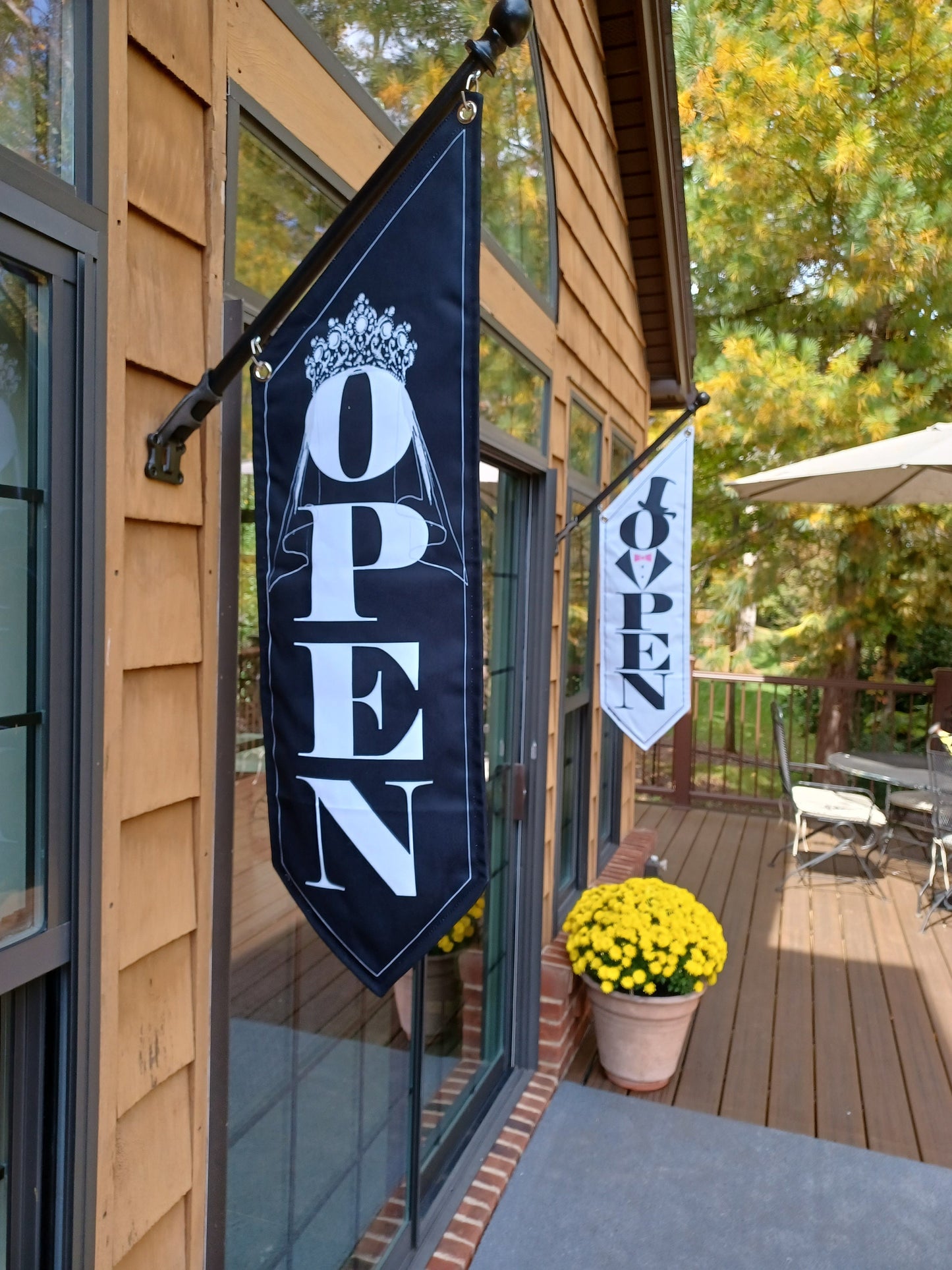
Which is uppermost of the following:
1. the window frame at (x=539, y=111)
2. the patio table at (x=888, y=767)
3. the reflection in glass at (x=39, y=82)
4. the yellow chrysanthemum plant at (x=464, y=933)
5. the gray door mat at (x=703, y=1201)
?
the window frame at (x=539, y=111)

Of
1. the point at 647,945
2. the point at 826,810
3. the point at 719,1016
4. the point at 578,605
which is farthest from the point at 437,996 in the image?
the point at 826,810

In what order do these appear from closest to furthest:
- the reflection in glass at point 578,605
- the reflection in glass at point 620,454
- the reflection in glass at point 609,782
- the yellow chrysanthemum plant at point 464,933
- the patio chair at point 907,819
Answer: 1. the yellow chrysanthemum plant at point 464,933
2. the reflection in glass at point 578,605
3. the reflection in glass at point 620,454
4. the reflection in glass at point 609,782
5. the patio chair at point 907,819

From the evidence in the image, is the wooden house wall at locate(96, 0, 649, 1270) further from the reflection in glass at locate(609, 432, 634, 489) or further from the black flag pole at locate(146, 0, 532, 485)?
the reflection in glass at locate(609, 432, 634, 489)

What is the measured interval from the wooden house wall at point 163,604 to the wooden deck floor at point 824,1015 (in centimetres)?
234

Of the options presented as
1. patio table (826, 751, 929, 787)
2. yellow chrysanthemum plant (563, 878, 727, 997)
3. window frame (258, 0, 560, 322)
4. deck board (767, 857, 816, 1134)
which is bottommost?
deck board (767, 857, 816, 1134)

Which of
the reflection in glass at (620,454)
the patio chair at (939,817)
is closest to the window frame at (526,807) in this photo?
the reflection in glass at (620,454)

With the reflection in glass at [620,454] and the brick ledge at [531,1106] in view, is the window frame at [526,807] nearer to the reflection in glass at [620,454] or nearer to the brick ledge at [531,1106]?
the brick ledge at [531,1106]

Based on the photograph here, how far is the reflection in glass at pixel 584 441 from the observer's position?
3820mm

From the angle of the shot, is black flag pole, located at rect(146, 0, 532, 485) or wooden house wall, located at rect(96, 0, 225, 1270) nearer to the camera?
black flag pole, located at rect(146, 0, 532, 485)

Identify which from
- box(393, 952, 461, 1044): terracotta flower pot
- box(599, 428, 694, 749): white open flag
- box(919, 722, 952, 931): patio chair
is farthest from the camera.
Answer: box(919, 722, 952, 931): patio chair

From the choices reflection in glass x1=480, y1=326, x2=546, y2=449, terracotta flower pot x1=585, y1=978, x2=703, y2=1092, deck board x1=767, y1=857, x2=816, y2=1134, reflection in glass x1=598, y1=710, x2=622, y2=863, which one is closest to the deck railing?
reflection in glass x1=598, y1=710, x2=622, y2=863

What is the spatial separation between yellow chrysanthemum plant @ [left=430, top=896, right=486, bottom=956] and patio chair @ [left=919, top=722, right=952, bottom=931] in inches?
116

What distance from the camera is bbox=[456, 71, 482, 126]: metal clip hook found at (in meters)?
1.14

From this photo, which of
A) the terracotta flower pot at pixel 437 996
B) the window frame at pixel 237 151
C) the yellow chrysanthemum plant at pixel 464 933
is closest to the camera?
the window frame at pixel 237 151
